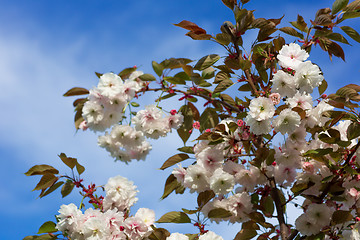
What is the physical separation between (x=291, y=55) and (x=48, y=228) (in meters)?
1.52

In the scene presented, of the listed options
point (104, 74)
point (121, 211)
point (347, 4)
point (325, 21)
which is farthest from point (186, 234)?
point (347, 4)

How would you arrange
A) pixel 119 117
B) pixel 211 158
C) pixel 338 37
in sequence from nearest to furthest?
1. pixel 211 158
2. pixel 338 37
3. pixel 119 117

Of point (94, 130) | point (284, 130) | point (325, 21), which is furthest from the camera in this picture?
point (94, 130)

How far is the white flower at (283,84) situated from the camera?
1861 mm

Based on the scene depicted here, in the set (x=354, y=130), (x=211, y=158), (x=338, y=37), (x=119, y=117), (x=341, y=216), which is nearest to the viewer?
(x=354, y=130)

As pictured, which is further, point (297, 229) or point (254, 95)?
point (254, 95)

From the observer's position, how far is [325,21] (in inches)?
82.4

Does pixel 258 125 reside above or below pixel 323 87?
below

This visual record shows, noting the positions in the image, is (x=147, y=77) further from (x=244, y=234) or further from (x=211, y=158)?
(x=244, y=234)

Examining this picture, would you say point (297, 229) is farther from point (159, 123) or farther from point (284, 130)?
point (159, 123)

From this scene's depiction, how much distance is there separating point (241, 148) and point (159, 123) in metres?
0.47

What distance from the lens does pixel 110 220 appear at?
1.98 m

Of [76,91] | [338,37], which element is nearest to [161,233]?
[76,91]

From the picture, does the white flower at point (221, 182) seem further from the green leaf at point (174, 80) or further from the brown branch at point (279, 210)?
the green leaf at point (174, 80)
